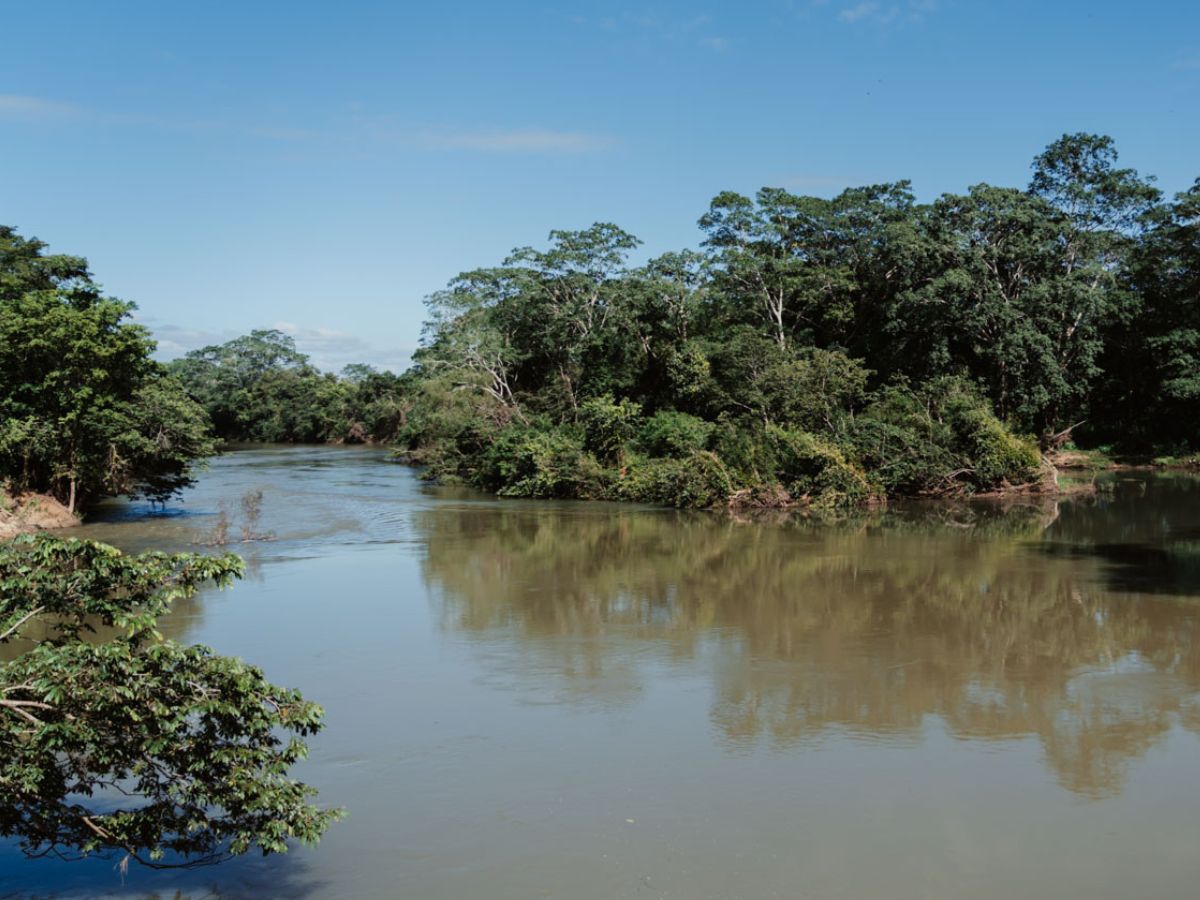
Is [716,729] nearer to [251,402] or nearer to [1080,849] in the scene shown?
[1080,849]

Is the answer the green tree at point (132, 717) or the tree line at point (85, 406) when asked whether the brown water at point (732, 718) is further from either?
the tree line at point (85, 406)

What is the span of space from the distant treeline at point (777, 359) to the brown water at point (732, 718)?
5191 mm

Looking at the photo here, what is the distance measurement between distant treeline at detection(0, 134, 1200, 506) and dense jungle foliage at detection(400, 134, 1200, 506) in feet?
0.28

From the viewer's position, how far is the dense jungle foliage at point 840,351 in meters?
26.5

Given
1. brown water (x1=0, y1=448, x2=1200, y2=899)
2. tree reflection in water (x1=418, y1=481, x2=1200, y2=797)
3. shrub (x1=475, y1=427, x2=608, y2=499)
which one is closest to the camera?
brown water (x1=0, y1=448, x2=1200, y2=899)

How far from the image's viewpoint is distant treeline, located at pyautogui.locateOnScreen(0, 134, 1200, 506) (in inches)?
892

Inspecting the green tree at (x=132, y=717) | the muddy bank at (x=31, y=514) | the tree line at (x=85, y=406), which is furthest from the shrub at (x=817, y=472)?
the green tree at (x=132, y=717)

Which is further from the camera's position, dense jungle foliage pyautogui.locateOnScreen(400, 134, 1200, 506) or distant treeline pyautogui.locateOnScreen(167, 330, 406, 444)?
distant treeline pyautogui.locateOnScreen(167, 330, 406, 444)

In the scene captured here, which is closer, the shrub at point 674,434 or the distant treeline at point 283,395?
the shrub at point 674,434

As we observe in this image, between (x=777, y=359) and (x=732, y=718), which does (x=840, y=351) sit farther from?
(x=732, y=718)

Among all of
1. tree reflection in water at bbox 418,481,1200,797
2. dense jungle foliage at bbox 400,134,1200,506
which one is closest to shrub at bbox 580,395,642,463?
dense jungle foliage at bbox 400,134,1200,506

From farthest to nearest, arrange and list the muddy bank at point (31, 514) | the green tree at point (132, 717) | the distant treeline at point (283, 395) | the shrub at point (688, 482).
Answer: the distant treeline at point (283, 395) < the shrub at point (688, 482) < the muddy bank at point (31, 514) < the green tree at point (132, 717)

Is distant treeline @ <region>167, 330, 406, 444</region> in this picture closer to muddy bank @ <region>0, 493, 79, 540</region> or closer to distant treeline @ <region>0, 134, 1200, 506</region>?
distant treeline @ <region>0, 134, 1200, 506</region>

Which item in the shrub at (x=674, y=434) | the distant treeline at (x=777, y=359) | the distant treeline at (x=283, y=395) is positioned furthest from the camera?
the distant treeline at (x=283, y=395)
